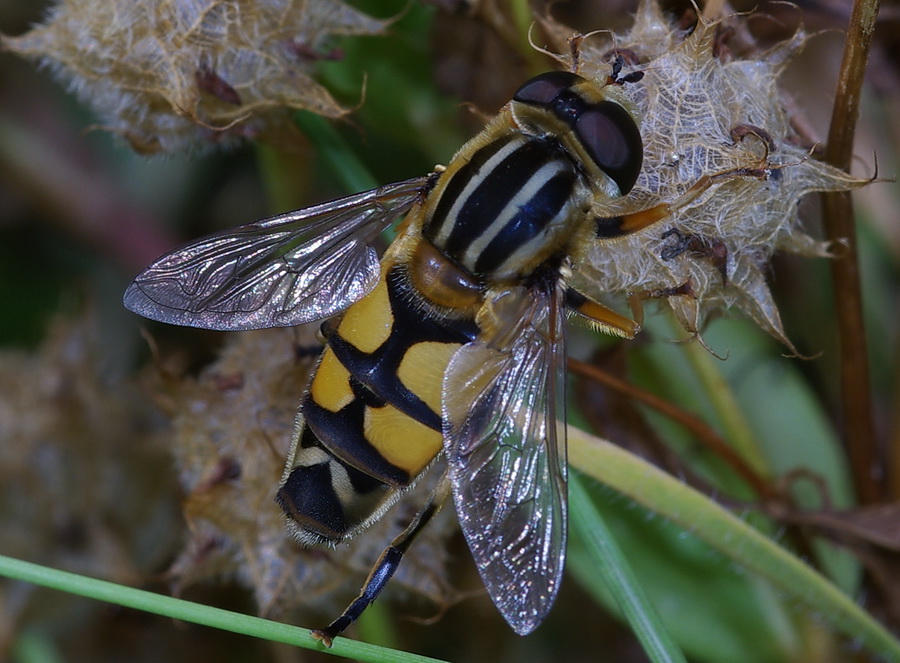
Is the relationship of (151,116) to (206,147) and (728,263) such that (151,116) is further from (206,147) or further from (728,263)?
(728,263)


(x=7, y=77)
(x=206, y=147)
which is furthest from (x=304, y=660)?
(x=7, y=77)

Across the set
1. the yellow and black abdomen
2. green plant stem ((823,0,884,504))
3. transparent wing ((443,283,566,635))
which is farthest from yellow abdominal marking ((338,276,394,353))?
green plant stem ((823,0,884,504))

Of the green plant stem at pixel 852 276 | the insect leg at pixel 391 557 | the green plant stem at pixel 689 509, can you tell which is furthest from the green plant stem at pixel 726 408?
the insect leg at pixel 391 557

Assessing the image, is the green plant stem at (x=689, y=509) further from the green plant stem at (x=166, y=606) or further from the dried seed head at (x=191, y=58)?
the dried seed head at (x=191, y=58)

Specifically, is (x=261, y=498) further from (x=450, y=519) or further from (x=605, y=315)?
(x=605, y=315)

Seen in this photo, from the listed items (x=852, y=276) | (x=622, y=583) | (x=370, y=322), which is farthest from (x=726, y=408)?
(x=370, y=322)

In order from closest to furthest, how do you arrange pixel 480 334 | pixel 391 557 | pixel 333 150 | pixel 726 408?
1. pixel 480 334
2. pixel 391 557
3. pixel 333 150
4. pixel 726 408

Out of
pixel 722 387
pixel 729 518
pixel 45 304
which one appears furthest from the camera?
pixel 45 304
